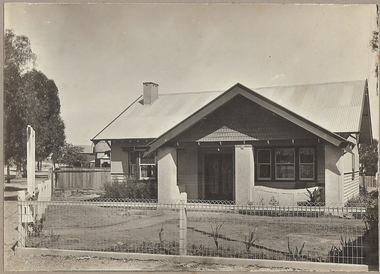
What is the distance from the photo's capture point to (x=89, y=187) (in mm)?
19188

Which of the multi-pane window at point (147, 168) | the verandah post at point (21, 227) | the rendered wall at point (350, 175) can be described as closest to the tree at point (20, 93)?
the verandah post at point (21, 227)

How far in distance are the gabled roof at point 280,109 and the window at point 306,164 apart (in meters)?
1.33

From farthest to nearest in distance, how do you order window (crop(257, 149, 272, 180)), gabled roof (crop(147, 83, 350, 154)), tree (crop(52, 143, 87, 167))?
tree (crop(52, 143, 87, 167)) < window (crop(257, 149, 272, 180)) < gabled roof (crop(147, 83, 350, 154))

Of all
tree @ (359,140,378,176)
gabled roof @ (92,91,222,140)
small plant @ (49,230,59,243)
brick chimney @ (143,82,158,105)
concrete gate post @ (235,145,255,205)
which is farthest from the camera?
brick chimney @ (143,82,158,105)

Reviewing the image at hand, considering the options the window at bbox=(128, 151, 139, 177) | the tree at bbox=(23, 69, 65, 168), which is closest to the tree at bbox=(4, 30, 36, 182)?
the tree at bbox=(23, 69, 65, 168)

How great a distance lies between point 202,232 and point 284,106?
591 centimetres

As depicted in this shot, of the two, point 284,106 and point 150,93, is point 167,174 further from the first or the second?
point 284,106

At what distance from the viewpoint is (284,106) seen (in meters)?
14.2

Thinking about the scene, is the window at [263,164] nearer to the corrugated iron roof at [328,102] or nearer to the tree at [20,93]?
the corrugated iron roof at [328,102]

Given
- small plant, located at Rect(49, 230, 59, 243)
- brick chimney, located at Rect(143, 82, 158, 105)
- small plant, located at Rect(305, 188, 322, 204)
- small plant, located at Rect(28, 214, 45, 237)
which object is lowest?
small plant, located at Rect(49, 230, 59, 243)

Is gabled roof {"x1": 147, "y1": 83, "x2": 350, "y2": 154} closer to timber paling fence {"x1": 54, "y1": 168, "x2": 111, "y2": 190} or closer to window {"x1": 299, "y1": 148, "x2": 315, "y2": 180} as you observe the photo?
window {"x1": 299, "y1": 148, "x2": 315, "y2": 180}

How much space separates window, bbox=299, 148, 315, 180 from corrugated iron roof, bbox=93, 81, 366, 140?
4.32 feet

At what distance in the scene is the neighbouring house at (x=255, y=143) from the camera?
553 inches

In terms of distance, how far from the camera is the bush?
16344 mm
